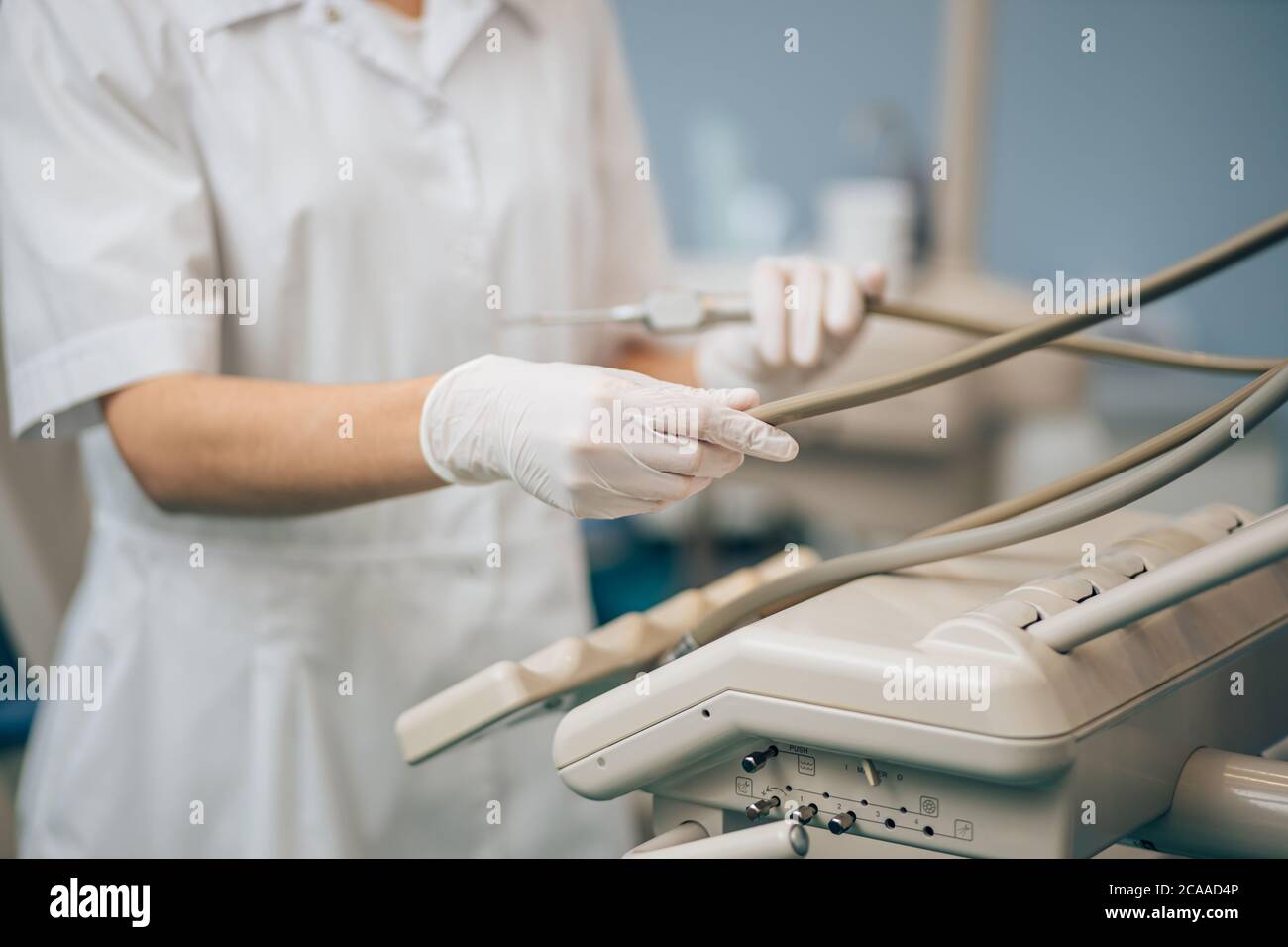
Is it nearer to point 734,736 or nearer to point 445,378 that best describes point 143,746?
point 445,378

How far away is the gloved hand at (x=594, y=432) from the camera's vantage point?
1.99 feet

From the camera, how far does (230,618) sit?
3.16ft

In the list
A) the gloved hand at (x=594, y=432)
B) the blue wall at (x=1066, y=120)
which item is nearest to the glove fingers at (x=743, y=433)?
the gloved hand at (x=594, y=432)

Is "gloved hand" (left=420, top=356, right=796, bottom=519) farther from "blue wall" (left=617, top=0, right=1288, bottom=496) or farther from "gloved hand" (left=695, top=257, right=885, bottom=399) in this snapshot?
"blue wall" (left=617, top=0, right=1288, bottom=496)

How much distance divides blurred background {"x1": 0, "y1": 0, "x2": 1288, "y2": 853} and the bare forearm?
1.32m

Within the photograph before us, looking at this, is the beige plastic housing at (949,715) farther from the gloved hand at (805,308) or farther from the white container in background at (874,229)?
the white container in background at (874,229)

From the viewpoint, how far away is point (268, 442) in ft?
2.50

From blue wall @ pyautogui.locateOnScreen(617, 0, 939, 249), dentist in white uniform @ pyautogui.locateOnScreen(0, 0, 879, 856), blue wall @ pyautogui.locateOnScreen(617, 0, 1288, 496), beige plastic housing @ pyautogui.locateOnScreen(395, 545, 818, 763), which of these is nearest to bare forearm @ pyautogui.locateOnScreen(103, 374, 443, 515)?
dentist in white uniform @ pyautogui.locateOnScreen(0, 0, 879, 856)

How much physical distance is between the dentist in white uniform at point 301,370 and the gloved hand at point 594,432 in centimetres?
2

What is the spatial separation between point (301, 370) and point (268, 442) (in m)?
0.22

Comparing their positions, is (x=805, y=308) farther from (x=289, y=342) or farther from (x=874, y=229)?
(x=874, y=229)

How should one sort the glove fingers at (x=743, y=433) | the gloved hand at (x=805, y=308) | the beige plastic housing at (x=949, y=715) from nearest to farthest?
the beige plastic housing at (x=949, y=715) → the glove fingers at (x=743, y=433) → the gloved hand at (x=805, y=308)
